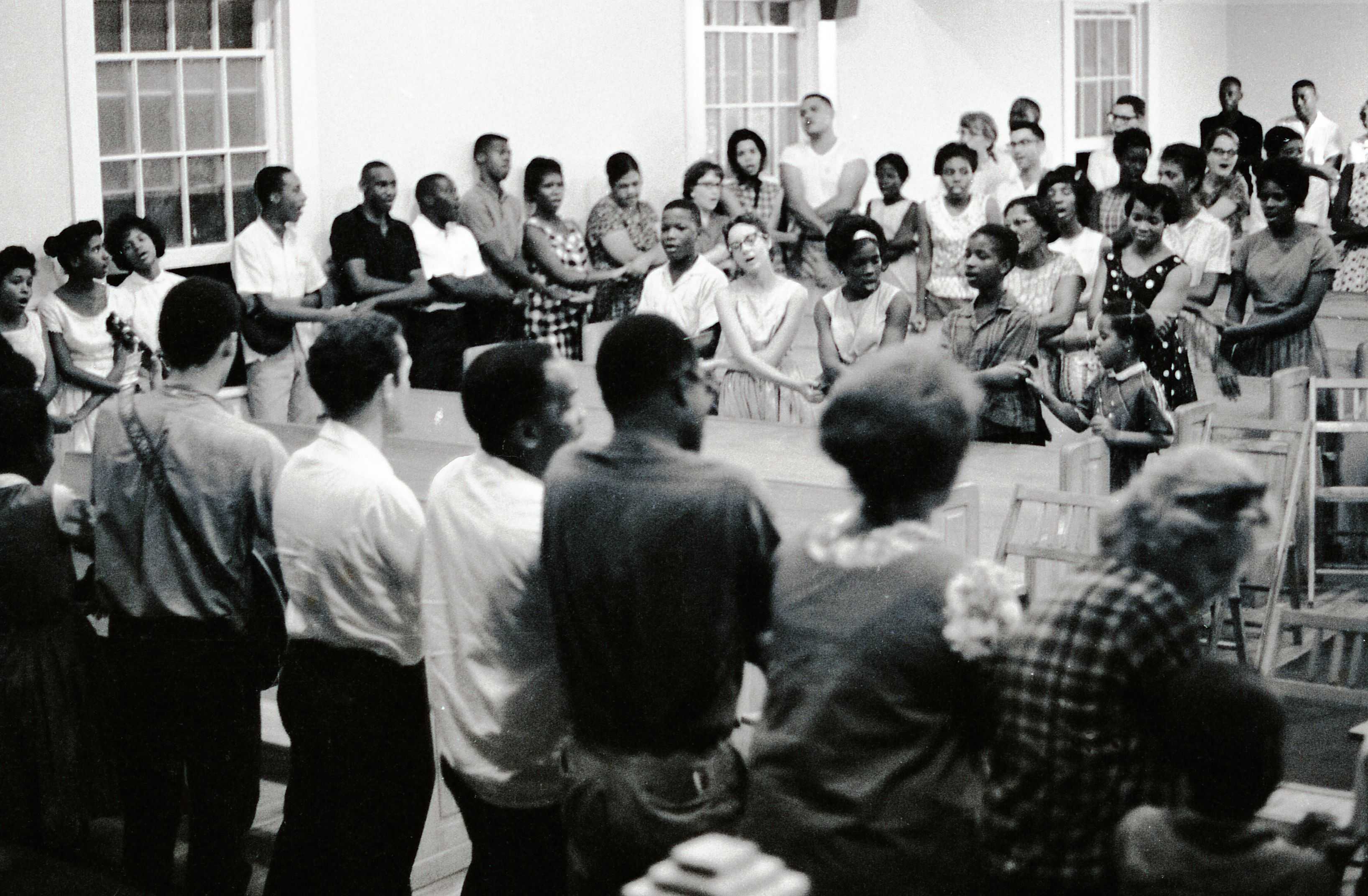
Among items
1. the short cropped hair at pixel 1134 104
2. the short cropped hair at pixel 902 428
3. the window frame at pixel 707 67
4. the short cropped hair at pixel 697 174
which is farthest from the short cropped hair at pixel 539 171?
the short cropped hair at pixel 902 428

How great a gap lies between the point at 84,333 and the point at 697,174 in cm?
357

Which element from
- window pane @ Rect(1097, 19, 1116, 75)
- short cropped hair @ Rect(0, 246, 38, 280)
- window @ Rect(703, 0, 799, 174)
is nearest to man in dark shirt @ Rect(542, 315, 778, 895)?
short cropped hair @ Rect(0, 246, 38, 280)

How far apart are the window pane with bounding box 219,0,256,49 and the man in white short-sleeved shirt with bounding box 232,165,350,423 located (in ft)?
2.73

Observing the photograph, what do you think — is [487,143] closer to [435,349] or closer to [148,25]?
[435,349]

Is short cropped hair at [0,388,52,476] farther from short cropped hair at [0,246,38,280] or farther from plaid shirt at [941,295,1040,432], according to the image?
short cropped hair at [0,246,38,280]

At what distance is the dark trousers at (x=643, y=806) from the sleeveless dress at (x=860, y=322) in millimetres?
4191

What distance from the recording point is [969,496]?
495cm

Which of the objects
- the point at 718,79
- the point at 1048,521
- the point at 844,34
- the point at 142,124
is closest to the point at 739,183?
the point at 718,79

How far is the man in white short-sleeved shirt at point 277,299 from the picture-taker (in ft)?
27.2

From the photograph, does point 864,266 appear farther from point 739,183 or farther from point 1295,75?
point 1295,75

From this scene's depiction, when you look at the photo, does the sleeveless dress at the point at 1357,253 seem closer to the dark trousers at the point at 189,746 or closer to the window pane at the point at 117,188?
the window pane at the point at 117,188

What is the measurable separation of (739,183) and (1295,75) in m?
8.62

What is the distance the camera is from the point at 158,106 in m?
8.55

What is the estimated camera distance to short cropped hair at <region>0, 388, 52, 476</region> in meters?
4.05
